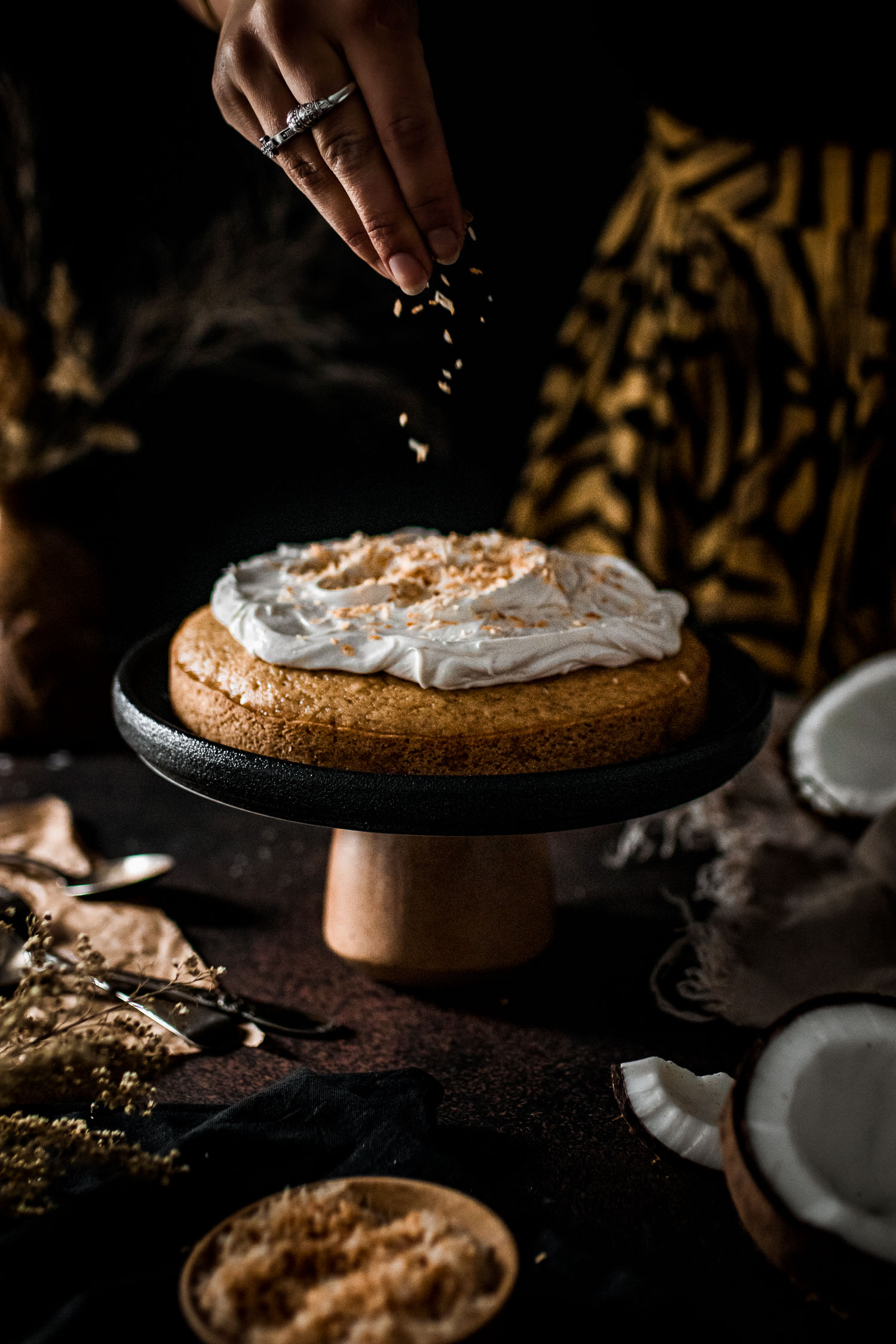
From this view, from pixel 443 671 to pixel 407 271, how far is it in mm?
474

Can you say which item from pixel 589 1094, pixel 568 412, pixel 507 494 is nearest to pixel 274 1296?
pixel 589 1094

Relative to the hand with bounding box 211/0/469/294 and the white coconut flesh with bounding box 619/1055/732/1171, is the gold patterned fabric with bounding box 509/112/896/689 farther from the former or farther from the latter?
the white coconut flesh with bounding box 619/1055/732/1171

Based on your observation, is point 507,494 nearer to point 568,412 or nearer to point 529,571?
point 568,412

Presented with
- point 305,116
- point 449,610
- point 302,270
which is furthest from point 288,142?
point 302,270

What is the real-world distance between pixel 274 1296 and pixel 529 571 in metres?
0.95

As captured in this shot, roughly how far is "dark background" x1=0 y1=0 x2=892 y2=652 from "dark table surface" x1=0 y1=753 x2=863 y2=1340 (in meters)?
1.08

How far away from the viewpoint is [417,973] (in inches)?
62.8

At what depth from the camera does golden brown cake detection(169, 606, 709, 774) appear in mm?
1331

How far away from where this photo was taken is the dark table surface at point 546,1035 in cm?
110

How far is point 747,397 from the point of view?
2.48m

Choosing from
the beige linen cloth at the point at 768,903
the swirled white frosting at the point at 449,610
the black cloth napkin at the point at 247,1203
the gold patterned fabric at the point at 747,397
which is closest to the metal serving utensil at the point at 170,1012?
the black cloth napkin at the point at 247,1203

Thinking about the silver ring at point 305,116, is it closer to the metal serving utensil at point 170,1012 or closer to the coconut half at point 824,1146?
the metal serving utensil at point 170,1012

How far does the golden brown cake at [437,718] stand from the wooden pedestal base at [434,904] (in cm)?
25

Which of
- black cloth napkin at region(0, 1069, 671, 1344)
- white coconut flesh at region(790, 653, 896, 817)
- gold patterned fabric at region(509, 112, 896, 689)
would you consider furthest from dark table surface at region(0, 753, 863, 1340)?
gold patterned fabric at region(509, 112, 896, 689)
